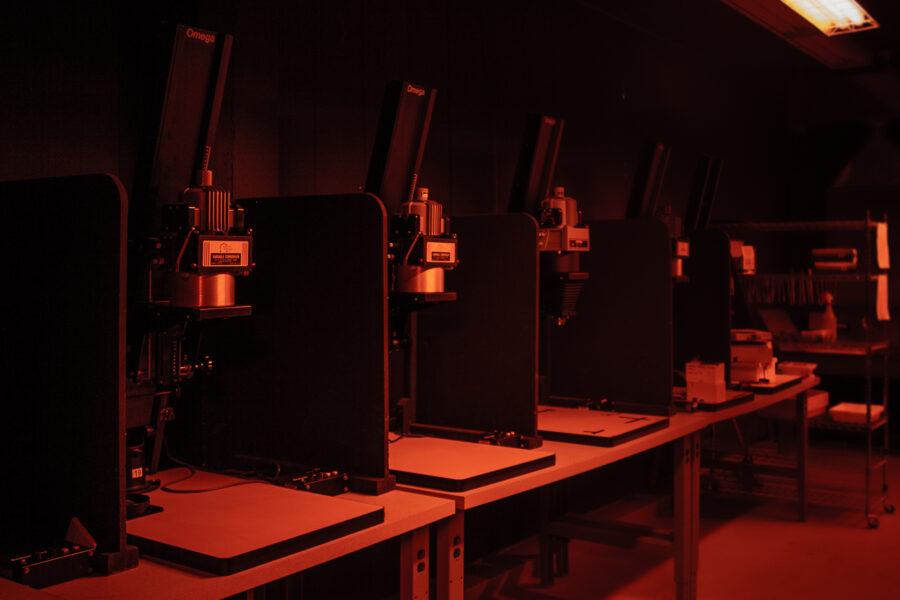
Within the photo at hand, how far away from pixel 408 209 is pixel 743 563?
2.60 metres

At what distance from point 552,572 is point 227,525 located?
2.22 meters

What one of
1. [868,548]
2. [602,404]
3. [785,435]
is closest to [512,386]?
[602,404]

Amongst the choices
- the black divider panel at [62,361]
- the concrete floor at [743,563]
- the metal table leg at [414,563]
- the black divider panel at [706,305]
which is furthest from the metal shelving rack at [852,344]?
the black divider panel at [62,361]

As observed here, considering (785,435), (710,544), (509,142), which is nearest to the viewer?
(509,142)

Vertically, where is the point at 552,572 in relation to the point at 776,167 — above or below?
below

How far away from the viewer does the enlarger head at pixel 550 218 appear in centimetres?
281

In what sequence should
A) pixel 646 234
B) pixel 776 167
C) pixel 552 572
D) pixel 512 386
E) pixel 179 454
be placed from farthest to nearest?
pixel 776 167 < pixel 552 572 < pixel 646 234 < pixel 512 386 < pixel 179 454

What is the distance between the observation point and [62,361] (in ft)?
5.07

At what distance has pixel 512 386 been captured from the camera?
2.60 metres

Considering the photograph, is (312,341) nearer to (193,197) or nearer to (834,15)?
(193,197)

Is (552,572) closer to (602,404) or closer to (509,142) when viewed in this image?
(602,404)

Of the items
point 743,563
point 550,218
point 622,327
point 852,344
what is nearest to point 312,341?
point 550,218

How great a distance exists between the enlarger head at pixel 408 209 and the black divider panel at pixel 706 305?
1.97 meters

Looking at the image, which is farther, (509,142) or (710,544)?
(710,544)
